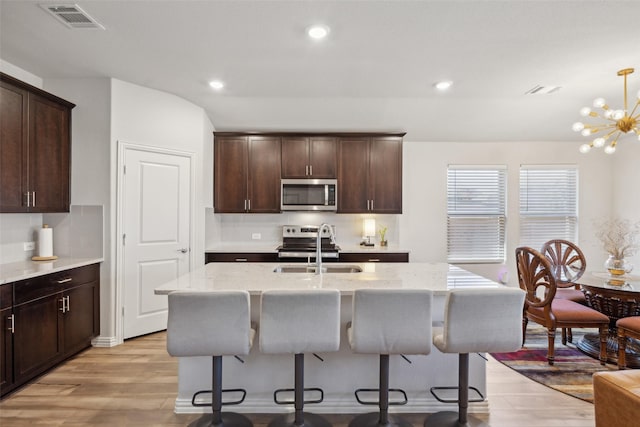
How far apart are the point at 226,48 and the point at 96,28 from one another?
0.96m

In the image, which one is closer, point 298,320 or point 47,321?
point 298,320

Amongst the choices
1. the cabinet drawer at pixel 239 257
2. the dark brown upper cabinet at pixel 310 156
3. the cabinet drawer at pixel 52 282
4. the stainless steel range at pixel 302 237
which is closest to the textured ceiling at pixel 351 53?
Answer: the dark brown upper cabinet at pixel 310 156

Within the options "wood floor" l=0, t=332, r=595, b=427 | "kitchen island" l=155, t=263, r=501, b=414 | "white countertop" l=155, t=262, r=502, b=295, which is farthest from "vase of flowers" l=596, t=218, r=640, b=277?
"kitchen island" l=155, t=263, r=501, b=414

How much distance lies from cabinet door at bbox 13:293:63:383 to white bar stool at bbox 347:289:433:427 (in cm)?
256

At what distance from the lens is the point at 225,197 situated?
15.3 ft

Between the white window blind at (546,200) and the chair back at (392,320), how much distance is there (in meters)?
4.11

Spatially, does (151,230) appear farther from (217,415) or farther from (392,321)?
(392,321)

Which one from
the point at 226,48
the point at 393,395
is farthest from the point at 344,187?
the point at 393,395

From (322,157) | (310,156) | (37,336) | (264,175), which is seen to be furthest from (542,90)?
(37,336)

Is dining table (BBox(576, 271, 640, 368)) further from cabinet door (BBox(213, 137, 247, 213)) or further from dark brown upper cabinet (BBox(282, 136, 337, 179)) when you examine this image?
cabinet door (BBox(213, 137, 247, 213))

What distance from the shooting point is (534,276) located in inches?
124

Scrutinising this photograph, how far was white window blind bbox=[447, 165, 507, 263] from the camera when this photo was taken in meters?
5.05

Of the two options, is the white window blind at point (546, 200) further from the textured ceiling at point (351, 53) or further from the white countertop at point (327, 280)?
the white countertop at point (327, 280)

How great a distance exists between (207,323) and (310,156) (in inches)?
128
